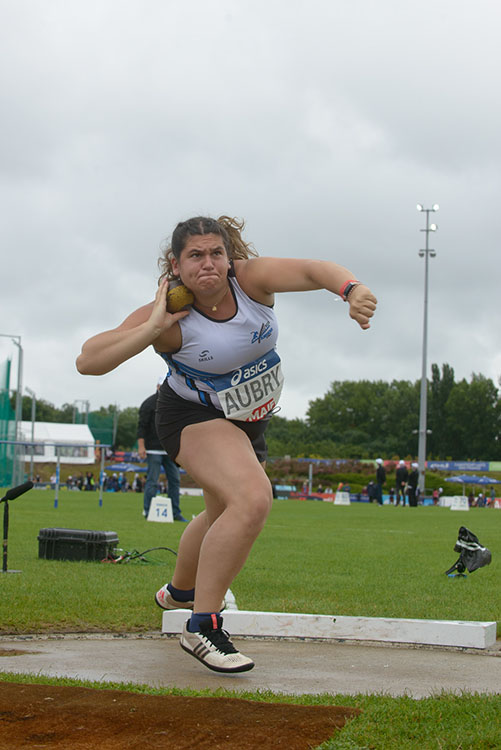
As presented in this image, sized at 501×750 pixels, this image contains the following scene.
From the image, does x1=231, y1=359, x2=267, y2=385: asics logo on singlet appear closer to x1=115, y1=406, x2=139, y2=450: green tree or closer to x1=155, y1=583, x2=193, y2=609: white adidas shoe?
x1=155, y1=583, x2=193, y2=609: white adidas shoe

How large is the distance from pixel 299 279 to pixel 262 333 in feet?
1.13

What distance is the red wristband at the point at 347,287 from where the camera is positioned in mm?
3682

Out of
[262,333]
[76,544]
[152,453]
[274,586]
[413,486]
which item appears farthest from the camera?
[413,486]

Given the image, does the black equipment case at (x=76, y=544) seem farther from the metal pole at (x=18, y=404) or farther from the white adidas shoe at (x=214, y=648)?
the metal pole at (x=18, y=404)

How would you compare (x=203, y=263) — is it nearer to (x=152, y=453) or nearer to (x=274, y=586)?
(x=274, y=586)

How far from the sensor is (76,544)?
26.4 ft

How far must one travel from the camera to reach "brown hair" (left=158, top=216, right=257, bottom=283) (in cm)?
414

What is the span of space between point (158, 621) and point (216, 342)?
6.67ft

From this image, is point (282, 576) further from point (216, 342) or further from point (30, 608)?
point (216, 342)

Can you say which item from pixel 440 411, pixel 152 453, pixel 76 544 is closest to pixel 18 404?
pixel 152 453

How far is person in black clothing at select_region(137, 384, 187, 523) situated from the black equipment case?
5.49m

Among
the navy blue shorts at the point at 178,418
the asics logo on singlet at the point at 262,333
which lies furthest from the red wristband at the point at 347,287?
the navy blue shorts at the point at 178,418

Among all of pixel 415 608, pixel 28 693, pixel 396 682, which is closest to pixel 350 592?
pixel 415 608

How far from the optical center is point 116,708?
9.09 feet
